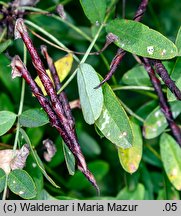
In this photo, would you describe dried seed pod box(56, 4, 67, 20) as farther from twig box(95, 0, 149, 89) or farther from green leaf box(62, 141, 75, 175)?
green leaf box(62, 141, 75, 175)

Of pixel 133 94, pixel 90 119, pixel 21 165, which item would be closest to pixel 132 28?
pixel 90 119

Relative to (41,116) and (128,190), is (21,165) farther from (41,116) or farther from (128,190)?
(128,190)

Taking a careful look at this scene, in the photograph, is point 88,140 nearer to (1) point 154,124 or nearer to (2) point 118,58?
(1) point 154,124

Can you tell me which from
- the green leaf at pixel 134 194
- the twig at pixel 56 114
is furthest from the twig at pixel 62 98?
the green leaf at pixel 134 194

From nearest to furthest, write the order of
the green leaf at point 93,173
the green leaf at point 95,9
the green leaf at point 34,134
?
the green leaf at point 95,9
the green leaf at point 34,134
the green leaf at point 93,173

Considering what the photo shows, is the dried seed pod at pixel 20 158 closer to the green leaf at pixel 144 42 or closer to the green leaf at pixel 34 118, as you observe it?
the green leaf at pixel 34 118

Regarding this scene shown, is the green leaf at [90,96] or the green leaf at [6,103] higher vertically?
the green leaf at [90,96]
